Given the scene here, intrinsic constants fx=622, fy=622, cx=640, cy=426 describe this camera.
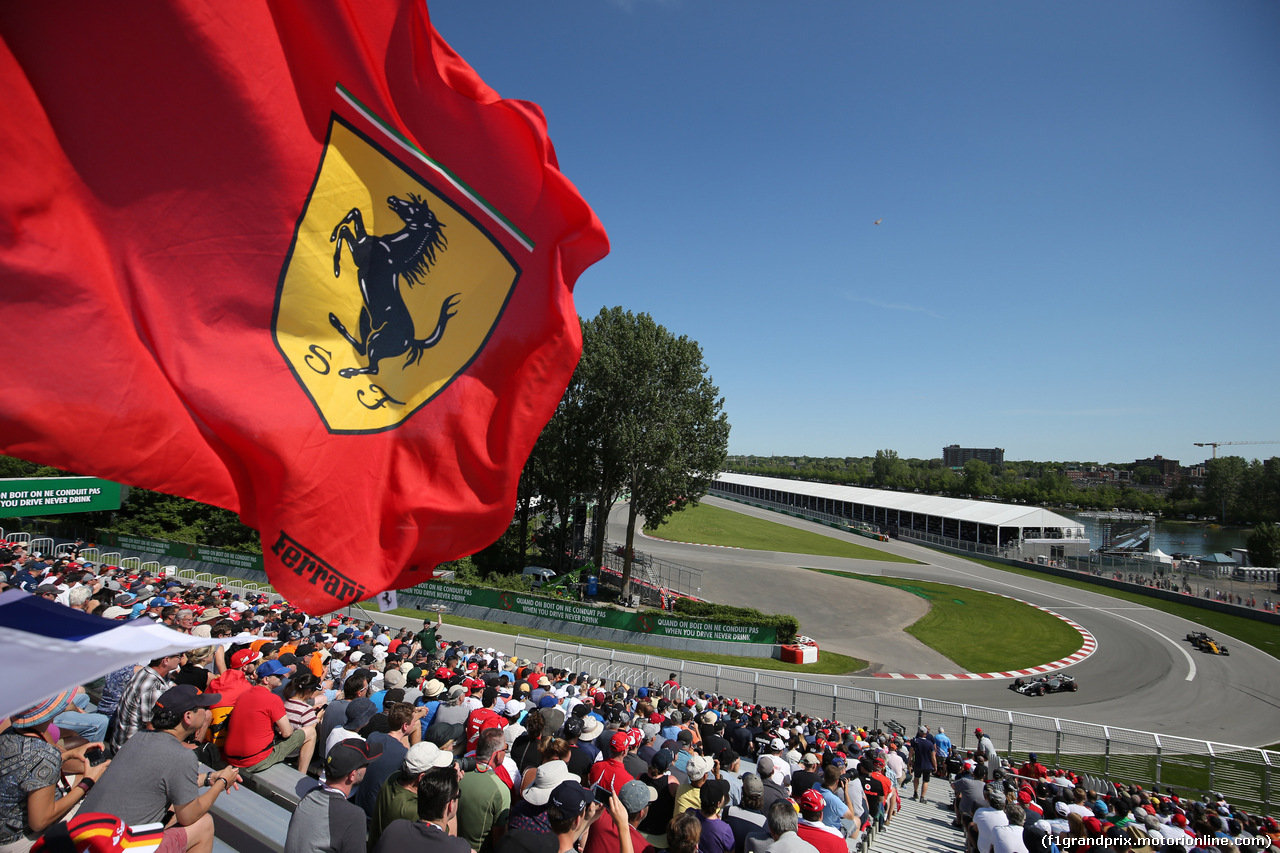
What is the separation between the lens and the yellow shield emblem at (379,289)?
14.6ft

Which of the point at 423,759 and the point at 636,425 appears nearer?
the point at 423,759

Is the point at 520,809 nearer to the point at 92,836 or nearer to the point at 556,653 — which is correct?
the point at 92,836

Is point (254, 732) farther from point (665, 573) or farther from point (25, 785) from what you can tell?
point (665, 573)

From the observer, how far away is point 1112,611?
38.3 metres

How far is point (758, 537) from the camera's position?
207 feet

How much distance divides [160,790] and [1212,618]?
52311mm

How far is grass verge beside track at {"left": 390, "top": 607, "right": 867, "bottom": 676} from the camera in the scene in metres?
24.7

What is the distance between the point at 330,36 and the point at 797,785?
8148 millimetres

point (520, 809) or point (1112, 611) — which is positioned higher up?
point (520, 809)

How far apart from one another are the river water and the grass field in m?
43.6

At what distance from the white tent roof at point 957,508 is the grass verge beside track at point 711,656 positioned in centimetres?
4176

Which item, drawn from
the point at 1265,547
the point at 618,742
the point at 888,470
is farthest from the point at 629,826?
the point at 888,470

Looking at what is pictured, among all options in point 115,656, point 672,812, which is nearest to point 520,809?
point 672,812

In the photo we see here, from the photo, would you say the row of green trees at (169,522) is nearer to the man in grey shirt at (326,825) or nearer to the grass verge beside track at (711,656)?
the grass verge beside track at (711,656)
